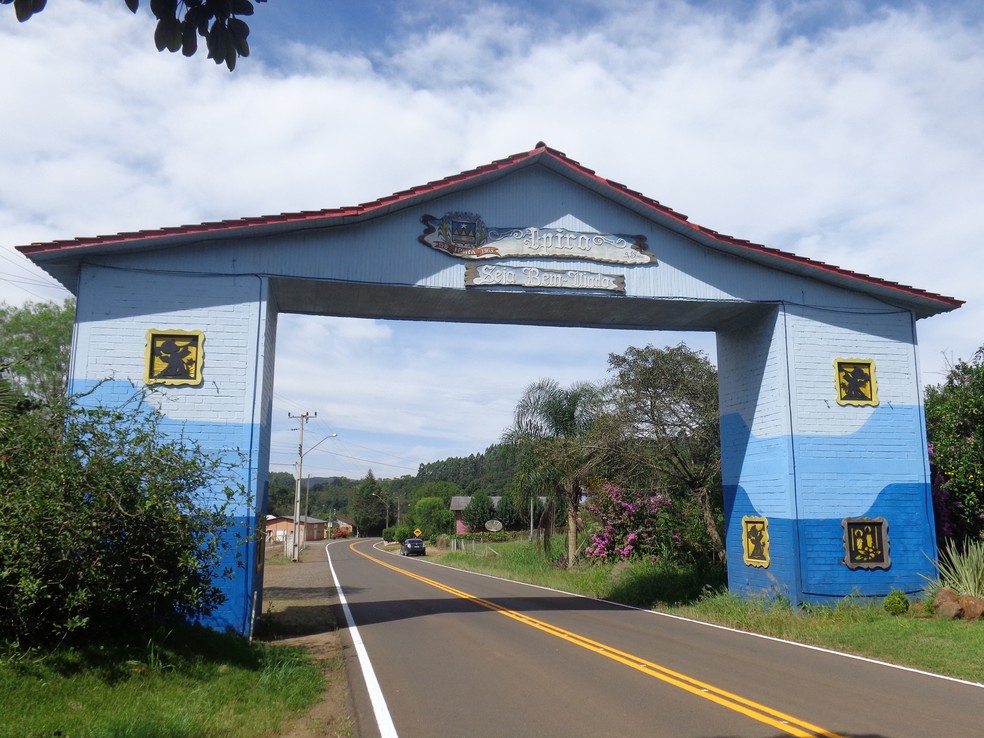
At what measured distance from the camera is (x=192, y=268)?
13.3 m

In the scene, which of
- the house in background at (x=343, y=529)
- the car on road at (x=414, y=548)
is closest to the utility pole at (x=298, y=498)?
the car on road at (x=414, y=548)

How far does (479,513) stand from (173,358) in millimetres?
59508

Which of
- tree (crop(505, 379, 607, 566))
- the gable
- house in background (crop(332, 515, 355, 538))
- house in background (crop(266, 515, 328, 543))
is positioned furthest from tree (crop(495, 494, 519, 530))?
house in background (crop(332, 515, 355, 538))

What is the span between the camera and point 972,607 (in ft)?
41.3

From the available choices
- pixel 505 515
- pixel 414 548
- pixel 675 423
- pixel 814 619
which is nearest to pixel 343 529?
pixel 505 515

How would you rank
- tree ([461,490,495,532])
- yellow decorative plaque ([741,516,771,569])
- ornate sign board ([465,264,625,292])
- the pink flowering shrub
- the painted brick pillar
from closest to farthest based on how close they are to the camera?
1. the painted brick pillar
2. ornate sign board ([465,264,625,292])
3. yellow decorative plaque ([741,516,771,569])
4. the pink flowering shrub
5. tree ([461,490,495,532])

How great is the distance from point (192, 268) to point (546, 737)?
980 centimetres

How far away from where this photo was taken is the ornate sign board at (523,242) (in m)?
14.5

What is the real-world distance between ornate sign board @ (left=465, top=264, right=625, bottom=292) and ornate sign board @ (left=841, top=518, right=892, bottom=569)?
626 cm

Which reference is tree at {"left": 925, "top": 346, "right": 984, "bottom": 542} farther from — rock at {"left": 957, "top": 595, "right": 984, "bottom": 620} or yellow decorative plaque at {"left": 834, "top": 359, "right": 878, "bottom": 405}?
rock at {"left": 957, "top": 595, "right": 984, "bottom": 620}

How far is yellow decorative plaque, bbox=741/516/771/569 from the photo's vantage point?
612 inches

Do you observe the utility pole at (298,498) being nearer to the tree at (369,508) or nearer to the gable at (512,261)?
the gable at (512,261)

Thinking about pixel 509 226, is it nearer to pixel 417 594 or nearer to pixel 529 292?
pixel 529 292

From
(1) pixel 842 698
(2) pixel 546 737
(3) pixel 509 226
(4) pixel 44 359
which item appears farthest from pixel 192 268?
(4) pixel 44 359
